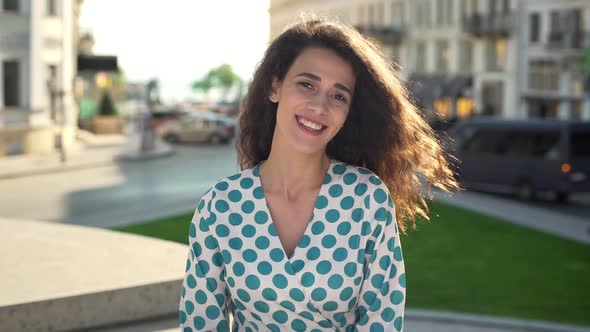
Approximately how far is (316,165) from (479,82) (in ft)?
154

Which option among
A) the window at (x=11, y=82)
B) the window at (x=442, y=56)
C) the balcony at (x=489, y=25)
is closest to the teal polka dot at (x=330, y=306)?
the window at (x=11, y=82)

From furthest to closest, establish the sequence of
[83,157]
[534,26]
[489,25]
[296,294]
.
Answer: [489,25] < [534,26] < [83,157] < [296,294]

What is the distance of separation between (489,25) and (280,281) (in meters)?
45.9

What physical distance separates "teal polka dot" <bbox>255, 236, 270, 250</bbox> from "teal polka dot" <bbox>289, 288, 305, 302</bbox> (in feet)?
0.66

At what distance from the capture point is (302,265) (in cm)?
344

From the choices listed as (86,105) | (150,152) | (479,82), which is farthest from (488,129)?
(86,105)

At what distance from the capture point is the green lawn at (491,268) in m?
8.73

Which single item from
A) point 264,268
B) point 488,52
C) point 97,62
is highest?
point 488,52

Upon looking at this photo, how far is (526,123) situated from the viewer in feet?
66.4

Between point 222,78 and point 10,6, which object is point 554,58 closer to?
point 10,6

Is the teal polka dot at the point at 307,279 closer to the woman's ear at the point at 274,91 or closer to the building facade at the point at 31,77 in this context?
the woman's ear at the point at 274,91

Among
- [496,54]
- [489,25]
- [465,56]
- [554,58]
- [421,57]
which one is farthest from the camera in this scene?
[421,57]

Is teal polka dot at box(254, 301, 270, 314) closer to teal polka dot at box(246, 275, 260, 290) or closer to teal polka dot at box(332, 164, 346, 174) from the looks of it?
teal polka dot at box(246, 275, 260, 290)

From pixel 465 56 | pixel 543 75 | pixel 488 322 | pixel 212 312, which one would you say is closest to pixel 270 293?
pixel 212 312
